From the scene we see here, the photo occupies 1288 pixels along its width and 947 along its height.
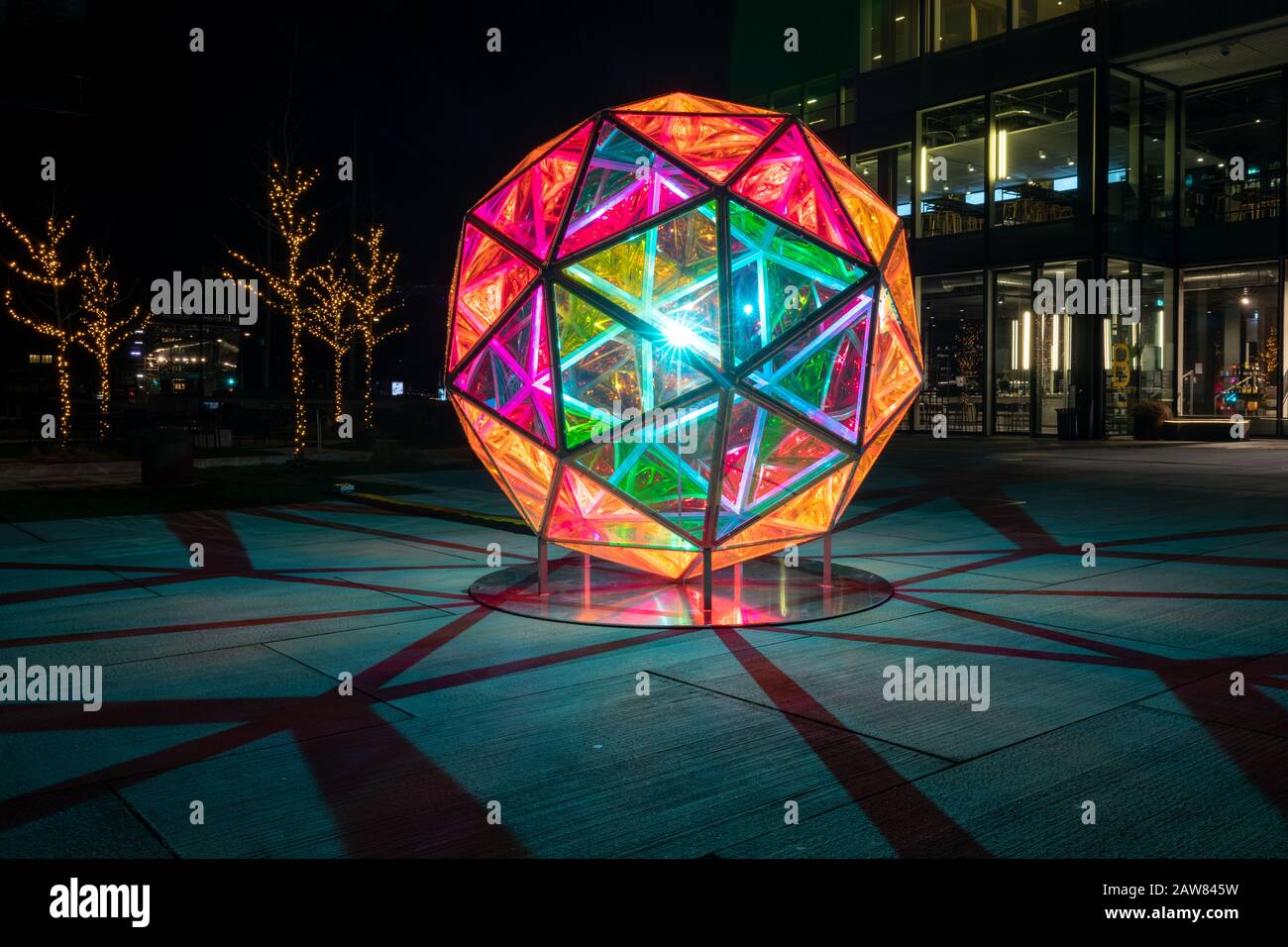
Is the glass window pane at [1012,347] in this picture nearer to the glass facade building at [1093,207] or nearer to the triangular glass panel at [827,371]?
the glass facade building at [1093,207]

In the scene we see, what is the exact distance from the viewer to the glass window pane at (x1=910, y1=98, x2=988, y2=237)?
3294 centimetres

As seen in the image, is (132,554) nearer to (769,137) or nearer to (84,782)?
(84,782)

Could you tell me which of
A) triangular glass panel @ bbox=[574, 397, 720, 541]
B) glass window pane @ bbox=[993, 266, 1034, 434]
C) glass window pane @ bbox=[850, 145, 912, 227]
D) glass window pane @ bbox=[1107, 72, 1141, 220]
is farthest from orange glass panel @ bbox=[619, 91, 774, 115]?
glass window pane @ bbox=[850, 145, 912, 227]

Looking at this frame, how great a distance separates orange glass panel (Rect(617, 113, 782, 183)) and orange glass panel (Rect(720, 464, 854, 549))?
103 inches

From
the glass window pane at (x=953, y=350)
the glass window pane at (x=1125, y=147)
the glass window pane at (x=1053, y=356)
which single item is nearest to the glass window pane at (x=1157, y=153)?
the glass window pane at (x=1125, y=147)

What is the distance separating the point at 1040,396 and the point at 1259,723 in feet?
92.9

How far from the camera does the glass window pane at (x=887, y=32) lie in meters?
34.3

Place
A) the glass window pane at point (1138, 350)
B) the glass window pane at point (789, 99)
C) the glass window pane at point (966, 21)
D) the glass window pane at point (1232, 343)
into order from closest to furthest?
the glass window pane at point (1138, 350) → the glass window pane at point (1232, 343) → the glass window pane at point (966, 21) → the glass window pane at point (789, 99)

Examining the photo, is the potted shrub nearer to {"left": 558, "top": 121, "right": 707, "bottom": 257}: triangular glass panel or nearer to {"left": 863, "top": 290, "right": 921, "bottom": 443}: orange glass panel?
{"left": 863, "top": 290, "right": 921, "bottom": 443}: orange glass panel

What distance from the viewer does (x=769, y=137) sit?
7.71 m

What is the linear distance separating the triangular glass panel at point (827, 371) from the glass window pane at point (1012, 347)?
2605 cm

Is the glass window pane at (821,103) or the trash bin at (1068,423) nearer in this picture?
the trash bin at (1068,423)

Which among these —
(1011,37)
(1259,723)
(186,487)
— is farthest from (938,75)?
(1259,723)

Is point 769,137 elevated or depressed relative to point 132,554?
elevated
